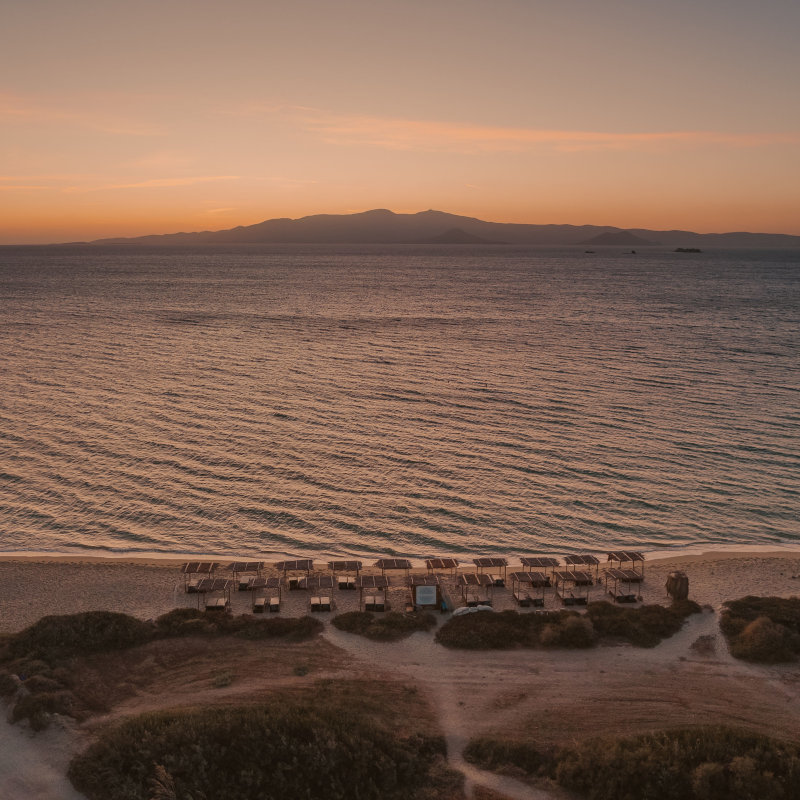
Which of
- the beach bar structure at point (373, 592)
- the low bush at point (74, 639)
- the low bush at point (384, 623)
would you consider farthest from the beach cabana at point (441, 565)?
the low bush at point (74, 639)

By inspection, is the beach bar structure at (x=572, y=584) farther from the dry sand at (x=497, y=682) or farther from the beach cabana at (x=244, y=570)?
the beach cabana at (x=244, y=570)

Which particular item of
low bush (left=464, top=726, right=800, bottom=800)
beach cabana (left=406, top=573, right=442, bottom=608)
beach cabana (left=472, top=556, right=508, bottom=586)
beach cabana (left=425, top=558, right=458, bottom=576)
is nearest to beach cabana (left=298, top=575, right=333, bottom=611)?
beach cabana (left=406, top=573, right=442, bottom=608)

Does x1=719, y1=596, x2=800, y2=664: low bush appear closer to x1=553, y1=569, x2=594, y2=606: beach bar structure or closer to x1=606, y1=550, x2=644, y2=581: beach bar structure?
x1=606, y1=550, x2=644, y2=581: beach bar structure

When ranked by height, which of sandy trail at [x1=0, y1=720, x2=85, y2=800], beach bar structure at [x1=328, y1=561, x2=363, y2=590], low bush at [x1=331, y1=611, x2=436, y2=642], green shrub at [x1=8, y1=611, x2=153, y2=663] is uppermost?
green shrub at [x1=8, y1=611, x2=153, y2=663]

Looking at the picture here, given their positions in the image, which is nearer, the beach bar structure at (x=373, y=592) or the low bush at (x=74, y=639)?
the low bush at (x=74, y=639)

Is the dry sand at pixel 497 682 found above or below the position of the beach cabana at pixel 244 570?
below

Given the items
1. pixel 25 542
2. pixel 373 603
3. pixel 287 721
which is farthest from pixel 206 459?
pixel 287 721

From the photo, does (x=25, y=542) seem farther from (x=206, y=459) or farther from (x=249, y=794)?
(x=249, y=794)
